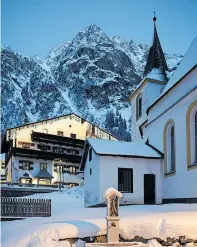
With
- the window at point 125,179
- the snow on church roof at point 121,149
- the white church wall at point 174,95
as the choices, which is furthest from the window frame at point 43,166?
the window at point 125,179

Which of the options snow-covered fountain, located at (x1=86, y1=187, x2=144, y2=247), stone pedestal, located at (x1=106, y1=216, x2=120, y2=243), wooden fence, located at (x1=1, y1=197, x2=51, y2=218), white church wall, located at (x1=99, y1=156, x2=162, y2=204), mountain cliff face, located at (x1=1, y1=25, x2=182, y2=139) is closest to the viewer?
snow-covered fountain, located at (x1=86, y1=187, x2=144, y2=247)

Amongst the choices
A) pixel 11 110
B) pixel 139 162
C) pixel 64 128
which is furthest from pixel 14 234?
pixel 11 110

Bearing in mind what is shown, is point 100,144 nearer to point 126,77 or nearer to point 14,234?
point 14,234

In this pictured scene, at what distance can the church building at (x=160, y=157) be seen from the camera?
17234mm

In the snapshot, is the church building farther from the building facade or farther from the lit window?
the building facade

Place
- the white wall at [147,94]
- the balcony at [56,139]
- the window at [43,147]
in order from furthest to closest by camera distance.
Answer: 1. the window at [43,147]
2. the balcony at [56,139]
3. the white wall at [147,94]

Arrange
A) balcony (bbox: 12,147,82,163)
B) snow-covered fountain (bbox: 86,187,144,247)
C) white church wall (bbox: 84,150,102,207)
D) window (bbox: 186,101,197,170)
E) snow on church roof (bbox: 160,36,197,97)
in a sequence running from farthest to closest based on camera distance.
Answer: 1. balcony (bbox: 12,147,82,163)
2. white church wall (bbox: 84,150,102,207)
3. snow on church roof (bbox: 160,36,197,97)
4. window (bbox: 186,101,197,170)
5. snow-covered fountain (bbox: 86,187,144,247)

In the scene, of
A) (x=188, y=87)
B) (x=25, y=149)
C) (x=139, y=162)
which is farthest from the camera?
(x=25, y=149)

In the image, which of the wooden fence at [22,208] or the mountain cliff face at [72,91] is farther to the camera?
the mountain cliff face at [72,91]

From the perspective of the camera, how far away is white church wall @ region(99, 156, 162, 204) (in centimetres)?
1912

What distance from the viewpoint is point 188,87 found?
57.3 feet

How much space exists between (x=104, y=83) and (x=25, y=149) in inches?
5422

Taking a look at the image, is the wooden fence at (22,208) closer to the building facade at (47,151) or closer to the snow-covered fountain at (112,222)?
the snow-covered fountain at (112,222)

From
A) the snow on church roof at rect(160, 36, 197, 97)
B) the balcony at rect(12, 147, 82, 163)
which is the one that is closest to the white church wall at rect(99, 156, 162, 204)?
the snow on church roof at rect(160, 36, 197, 97)
